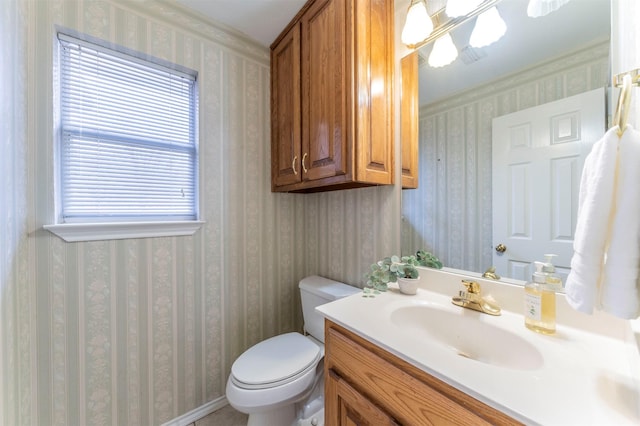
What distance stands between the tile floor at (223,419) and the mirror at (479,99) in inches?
51.7

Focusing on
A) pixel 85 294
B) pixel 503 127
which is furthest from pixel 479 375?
pixel 85 294

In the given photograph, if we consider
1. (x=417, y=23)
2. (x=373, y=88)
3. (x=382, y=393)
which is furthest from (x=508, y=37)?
(x=382, y=393)

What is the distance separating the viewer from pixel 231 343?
1.47 m

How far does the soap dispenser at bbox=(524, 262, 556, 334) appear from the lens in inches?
26.6

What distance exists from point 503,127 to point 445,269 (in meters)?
0.59

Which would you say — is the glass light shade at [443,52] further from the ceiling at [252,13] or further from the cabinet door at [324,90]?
the ceiling at [252,13]

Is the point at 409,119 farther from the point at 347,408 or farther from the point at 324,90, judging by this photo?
the point at 347,408

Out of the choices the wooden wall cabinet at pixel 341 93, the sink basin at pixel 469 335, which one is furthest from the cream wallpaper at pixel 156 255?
the sink basin at pixel 469 335

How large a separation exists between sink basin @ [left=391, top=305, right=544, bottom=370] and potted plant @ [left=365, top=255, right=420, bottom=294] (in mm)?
118

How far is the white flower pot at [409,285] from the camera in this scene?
39.2 inches

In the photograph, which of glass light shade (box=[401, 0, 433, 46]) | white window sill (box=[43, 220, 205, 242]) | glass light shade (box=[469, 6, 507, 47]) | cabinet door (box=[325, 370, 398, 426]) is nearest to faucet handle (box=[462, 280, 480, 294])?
cabinet door (box=[325, 370, 398, 426])

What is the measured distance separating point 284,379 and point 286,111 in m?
1.40

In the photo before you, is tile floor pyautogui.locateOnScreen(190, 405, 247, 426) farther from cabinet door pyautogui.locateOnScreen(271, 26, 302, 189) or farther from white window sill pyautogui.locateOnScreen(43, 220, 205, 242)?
cabinet door pyautogui.locateOnScreen(271, 26, 302, 189)

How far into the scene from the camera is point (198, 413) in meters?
1.34
